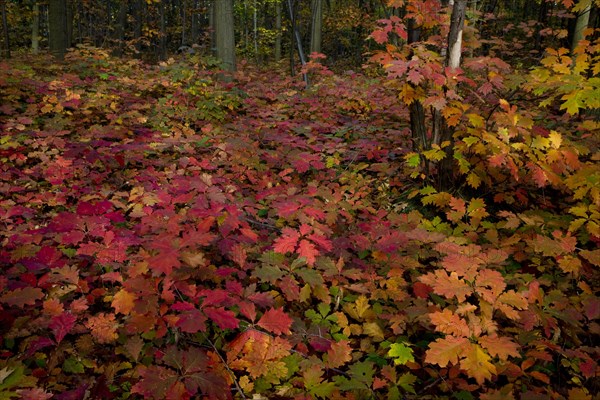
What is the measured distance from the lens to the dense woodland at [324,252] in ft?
7.38

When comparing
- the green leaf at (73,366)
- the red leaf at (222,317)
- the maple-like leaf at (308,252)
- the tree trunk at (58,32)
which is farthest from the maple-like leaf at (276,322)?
the tree trunk at (58,32)

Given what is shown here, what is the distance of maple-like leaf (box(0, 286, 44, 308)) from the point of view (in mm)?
2410

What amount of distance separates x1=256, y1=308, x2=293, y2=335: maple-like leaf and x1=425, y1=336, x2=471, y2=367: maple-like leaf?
88 cm

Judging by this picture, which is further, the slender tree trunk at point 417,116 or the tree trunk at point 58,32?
the tree trunk at point 58,32

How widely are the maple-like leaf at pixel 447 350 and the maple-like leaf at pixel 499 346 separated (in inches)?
3.9

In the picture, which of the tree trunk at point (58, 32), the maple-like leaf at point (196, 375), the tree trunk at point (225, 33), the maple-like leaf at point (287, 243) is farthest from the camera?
the tree trunk at point (58, 32)

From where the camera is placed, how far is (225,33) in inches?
345

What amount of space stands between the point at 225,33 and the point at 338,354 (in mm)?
8458

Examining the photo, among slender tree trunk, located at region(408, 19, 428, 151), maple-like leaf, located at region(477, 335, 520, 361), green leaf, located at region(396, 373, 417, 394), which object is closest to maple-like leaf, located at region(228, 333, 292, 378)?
green leaf, located at region(396, 373, 417, 394)

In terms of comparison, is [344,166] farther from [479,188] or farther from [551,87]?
[551,87]

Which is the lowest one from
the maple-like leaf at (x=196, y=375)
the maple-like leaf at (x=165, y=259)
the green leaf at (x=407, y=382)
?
the green leaf at (x=407, y=382)

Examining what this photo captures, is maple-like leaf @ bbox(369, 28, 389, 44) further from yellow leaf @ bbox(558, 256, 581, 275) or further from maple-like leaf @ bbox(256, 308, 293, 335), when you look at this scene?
maple-like leaf @ bbox(256, 308, 293, 335)

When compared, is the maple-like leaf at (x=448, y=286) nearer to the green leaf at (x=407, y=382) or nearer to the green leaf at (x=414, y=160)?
the green leaf at (x=407, y=382)

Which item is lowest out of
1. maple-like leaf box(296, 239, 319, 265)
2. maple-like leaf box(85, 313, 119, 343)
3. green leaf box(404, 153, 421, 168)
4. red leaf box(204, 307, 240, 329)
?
maple-like leaf box(85, 313, 119, 343)
